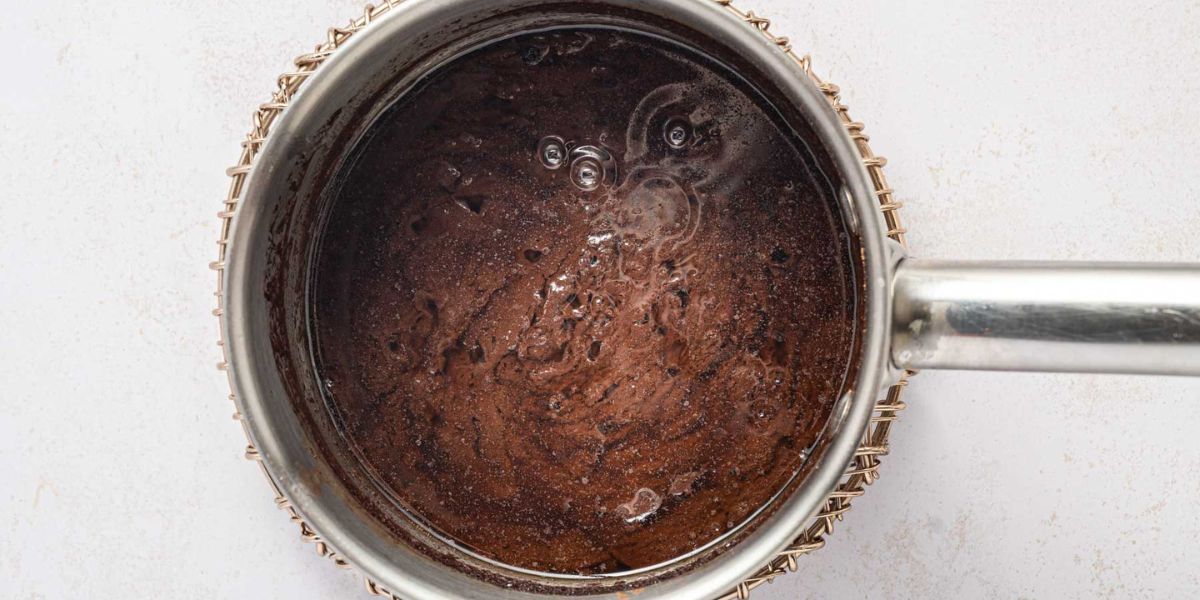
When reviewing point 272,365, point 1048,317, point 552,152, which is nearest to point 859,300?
point 1048,317

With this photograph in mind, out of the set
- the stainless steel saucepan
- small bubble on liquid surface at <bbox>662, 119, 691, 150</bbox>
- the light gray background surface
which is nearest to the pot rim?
the stainless steel saucepan

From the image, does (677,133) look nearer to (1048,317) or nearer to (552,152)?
(552,152)

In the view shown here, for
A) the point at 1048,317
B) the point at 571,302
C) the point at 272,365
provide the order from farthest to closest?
1. the point at 571,302
2. the point at 272,365
3. the point at 1048,317

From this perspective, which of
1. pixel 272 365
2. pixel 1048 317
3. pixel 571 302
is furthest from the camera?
pixel 571 302

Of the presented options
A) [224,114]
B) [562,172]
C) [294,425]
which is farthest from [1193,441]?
[224,114]

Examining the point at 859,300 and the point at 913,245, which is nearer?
the point at 859,300

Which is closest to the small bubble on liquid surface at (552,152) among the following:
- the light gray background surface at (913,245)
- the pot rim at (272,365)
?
the pot rim at (272,365)

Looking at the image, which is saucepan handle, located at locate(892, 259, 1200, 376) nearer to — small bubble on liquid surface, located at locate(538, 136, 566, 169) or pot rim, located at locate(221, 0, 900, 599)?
pot rim, located at locate(221, 0, 900, 599)
